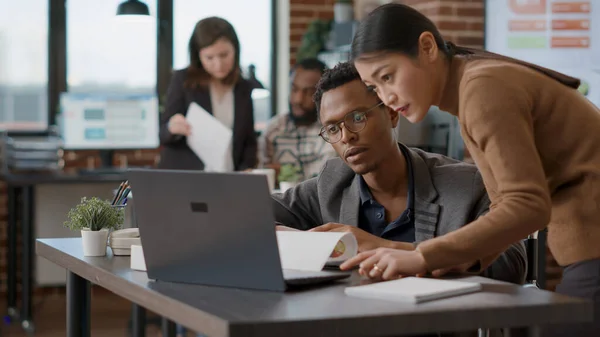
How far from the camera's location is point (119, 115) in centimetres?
531

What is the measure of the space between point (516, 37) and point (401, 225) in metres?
2.96

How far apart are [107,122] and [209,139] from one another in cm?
153

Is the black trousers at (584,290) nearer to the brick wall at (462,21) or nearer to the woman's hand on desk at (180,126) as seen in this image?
the woman's hand on desk at (180,126)

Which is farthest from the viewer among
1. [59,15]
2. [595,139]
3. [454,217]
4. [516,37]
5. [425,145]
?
[59,15]

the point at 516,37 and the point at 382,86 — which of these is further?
the point at 516,37

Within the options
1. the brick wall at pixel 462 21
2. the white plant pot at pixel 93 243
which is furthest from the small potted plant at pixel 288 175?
the white plant pot at pixel 93 243

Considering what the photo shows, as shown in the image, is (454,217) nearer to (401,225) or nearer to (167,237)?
(401,225)

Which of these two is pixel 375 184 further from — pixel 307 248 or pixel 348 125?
pixel 307 248

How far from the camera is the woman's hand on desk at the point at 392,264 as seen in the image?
1.38 meters

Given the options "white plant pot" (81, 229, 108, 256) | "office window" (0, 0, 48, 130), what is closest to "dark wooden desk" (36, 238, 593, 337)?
"white plant pot" (81, 229, 108, 256)

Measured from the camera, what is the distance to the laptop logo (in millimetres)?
1336

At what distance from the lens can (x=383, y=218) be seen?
1968mm

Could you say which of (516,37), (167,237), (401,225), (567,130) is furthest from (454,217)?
(516,37)

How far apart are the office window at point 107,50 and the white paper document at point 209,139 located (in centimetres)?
197
